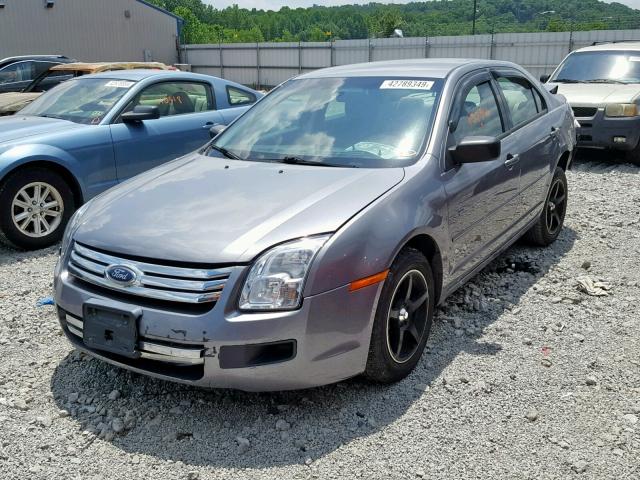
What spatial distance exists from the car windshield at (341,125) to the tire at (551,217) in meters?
1.89

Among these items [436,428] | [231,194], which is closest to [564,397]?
[436,428]

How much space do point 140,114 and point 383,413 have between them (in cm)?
414

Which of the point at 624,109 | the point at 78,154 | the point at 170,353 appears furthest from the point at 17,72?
the point at 170,353

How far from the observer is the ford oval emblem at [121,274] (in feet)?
9.21

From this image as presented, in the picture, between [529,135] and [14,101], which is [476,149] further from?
[14,101]

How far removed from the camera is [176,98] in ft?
22.5

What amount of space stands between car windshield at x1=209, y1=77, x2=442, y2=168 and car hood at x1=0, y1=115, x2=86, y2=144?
93.8 inches

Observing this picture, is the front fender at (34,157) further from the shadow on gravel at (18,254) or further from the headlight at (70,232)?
the headlight at (70,232)

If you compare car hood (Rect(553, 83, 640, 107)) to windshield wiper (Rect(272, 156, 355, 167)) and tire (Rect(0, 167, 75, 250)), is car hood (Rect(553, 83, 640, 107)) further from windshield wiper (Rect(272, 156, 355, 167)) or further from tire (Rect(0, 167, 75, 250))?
tire (Rect(0, 167, 75, 250))

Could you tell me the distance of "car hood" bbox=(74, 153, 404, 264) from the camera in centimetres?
280

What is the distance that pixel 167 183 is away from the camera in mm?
3562

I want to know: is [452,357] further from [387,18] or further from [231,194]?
[387,18]

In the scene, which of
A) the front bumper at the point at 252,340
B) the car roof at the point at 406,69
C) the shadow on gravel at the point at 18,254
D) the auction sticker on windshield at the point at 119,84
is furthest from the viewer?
the auction sticker on windshield at the point at 119,84

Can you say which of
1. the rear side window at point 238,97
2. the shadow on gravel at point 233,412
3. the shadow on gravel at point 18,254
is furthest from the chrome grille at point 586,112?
the shadow on gravel at point 18,254
